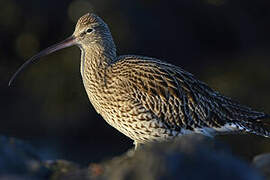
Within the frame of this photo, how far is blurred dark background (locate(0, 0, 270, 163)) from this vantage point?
1551cm

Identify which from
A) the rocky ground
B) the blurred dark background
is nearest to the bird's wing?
the rocky ground

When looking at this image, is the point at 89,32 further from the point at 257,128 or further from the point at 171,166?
the point at 171,166

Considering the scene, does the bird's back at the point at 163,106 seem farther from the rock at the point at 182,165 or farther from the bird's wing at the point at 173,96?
the rock at the point at 182,165

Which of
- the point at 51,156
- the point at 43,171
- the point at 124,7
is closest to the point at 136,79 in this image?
the point at 43,171

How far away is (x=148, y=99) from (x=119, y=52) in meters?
7.17

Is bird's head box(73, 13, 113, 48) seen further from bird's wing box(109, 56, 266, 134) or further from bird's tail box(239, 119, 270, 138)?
bird's tail box(239, 119, 270, 138)

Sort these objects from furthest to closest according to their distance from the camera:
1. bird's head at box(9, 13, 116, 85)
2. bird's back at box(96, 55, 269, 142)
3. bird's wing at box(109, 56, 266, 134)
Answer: bird's head at box(9, 13, 116, 85)
bird's wing at box(109, 56, 266, 134)
bird's back at box(96, 55, 269, 142)

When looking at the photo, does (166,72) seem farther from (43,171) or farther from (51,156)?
(51,156)

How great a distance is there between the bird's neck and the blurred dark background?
506cm

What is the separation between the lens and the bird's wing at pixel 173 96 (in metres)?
9.33

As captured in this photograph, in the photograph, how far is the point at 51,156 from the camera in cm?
1487

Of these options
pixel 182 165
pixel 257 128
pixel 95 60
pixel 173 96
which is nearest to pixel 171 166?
pixel 182 165

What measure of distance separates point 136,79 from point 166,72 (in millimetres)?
549

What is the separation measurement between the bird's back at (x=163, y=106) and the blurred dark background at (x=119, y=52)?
13.5ft
